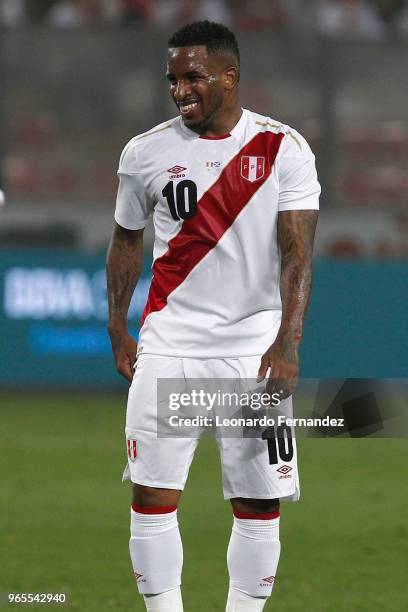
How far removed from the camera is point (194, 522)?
7309 millimetres

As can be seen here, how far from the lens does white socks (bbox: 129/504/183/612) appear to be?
4.29 m

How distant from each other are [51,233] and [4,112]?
1.29 metres

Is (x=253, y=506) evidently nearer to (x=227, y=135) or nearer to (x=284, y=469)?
(x=284, y=469)

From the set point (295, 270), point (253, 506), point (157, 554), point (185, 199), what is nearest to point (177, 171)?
point (185, 199)

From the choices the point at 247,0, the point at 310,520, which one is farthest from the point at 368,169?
the point at 310,520

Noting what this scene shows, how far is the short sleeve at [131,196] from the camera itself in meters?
4.34

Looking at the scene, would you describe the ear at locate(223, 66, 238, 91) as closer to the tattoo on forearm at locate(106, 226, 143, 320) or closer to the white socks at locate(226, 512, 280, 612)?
the tattoo on forearm at locate(106, 226, 143, 320)

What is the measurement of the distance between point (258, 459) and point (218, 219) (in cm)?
79

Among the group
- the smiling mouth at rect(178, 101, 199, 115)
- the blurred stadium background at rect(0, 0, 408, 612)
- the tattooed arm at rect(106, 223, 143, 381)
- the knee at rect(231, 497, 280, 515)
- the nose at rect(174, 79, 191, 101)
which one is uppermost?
the nose at rect(174, 79, 191, 101)

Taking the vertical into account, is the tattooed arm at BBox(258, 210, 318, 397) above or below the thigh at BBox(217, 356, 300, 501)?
above

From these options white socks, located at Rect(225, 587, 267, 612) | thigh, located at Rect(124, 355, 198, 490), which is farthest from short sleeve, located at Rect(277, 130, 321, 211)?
white socks, located at Rect(225, 587, 267, 612)

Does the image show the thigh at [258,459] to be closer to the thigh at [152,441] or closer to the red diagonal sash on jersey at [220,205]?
the thigh at [152,441]

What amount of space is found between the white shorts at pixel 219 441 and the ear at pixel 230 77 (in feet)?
2.88

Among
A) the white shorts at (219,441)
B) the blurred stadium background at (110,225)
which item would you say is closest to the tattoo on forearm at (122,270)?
the white shorts at (219,441)
